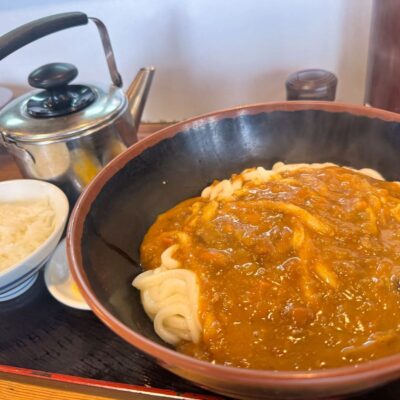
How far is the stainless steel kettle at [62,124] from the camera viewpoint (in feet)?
6.03

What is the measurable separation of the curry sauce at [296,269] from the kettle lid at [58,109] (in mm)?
630

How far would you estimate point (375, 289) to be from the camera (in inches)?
46.7

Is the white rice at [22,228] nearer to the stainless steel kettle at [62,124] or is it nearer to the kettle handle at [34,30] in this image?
the stainless steel kettle at [62,124]

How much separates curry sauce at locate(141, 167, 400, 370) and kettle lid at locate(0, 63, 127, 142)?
0.63 m

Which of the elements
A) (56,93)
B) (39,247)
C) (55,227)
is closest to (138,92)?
(56,93)

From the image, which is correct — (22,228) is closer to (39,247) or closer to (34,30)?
(39,247)

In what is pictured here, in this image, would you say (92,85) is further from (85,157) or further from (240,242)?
(240,242)

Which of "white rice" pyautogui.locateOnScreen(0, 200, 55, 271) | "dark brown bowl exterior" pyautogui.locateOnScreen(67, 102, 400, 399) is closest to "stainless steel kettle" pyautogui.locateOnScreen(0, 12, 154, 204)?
"white rice" pyautogui.locateOnScreen(0, 200, 55, 271)

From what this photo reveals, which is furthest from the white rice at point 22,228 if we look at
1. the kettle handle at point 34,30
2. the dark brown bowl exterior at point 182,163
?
the kettle handle at point 34,30

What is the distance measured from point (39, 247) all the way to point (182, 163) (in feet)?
2.02

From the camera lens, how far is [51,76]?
186 centimetres

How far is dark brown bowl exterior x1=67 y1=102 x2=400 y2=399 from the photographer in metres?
1.28

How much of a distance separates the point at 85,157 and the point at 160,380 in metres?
1.06

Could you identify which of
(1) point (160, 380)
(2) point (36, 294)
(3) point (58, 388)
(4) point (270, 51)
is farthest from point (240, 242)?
(4) point (270, 51)
